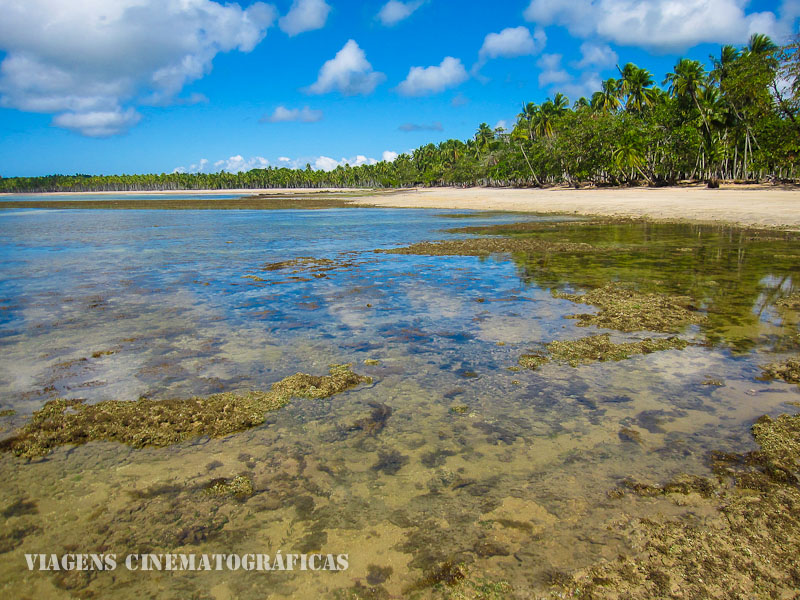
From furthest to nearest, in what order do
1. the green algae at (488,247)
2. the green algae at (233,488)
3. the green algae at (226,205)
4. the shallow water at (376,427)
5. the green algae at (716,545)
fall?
the green algae at (226,205), the green algae at (488,247), the green algae at (233,488), the shallow water at (376,427), the green algae at (716,545)

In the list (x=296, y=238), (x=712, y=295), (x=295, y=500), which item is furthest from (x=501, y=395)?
(x=296, y=238)

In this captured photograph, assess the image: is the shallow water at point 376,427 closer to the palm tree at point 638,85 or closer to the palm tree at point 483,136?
the palm tree at point 638,85

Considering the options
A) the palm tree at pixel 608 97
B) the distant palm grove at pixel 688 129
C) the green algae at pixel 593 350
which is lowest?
the green algae at pixel 593 350

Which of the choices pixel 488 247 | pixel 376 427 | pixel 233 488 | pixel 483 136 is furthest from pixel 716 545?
pixel 483 136

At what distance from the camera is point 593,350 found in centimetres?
646

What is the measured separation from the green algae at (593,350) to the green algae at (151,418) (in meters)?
2.47

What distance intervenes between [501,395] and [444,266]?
8587 millimetres

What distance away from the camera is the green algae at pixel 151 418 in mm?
4398

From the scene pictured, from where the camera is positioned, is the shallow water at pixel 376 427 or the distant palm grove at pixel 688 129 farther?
the distant palm grove at pixel 688 129

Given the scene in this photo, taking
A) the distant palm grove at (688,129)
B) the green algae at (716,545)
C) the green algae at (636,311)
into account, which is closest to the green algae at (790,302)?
the green algae at (636,311)

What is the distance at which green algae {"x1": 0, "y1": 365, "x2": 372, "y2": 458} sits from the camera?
440cm

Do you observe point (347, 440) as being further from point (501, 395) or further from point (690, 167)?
point (690, 167)

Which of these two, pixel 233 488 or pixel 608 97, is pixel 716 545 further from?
pixel 608 97

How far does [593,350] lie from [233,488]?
15.9ft
